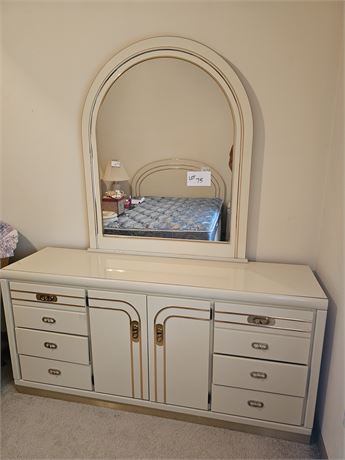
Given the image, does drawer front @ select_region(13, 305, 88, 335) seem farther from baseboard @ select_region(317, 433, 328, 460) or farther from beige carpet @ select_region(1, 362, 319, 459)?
baseboard @ select_region(317, 433, 328, 460)

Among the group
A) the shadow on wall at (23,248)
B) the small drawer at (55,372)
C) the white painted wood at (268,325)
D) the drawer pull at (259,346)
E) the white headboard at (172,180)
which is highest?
the white headboard at (172,180)

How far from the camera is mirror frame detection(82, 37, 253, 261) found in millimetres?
1612

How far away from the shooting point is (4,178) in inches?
81.2

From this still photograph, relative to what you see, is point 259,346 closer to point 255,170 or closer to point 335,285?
point 335,285

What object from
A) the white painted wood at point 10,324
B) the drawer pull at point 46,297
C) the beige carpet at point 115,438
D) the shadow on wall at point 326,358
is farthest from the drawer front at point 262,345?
the white painted wood at point 10,324

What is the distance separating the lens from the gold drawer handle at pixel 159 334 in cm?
157

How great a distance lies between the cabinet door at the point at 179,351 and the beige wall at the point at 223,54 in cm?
57

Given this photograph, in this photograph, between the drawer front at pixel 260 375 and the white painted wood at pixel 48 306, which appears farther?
the white painted wood at pixel 48 306

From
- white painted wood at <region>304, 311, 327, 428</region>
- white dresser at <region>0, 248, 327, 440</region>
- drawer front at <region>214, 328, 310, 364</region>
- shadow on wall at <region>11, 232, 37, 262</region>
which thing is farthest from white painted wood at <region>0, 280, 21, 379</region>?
white painted wood at <region>304, 311, 327, 428</region>

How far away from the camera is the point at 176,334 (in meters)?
1.56

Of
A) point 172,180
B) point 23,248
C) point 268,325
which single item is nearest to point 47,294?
point 23,248

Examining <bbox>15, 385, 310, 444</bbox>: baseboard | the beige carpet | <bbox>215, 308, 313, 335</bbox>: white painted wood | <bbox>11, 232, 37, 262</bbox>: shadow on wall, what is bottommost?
the beige carpet

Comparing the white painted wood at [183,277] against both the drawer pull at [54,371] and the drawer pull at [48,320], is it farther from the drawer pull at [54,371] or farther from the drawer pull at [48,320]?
the drawer pull at [54,371]

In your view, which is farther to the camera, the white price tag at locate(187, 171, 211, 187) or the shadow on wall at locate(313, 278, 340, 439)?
the white price tag at locate(187, 171, 211, 187)
